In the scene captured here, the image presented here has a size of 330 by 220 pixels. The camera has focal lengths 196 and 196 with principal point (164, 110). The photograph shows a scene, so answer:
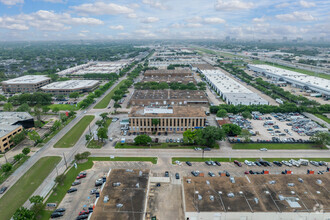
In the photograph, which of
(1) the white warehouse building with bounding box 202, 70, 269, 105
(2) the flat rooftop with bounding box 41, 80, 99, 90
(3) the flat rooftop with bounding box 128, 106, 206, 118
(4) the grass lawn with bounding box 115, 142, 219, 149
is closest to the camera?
(4) the grass lawn with bounding box 115, 142, 219, 149

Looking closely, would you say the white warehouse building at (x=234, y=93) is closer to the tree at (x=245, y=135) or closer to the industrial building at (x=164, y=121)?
the tree at (x=245, y=135)

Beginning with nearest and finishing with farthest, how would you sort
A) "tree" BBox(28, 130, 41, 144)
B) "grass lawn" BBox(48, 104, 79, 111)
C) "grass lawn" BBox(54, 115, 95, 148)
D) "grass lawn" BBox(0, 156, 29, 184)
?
"grass lawn" BBox(0, 156, 29, 184) → "tree" BBox(28, 130, 41, 144) → "grass lawn" BBox(54, 115, 95, 148) → "grass lawn" BBox(48, 104, 79, 111)

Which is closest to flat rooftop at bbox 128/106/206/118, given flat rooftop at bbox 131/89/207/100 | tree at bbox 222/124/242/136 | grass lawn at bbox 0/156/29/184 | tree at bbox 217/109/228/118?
tree at bbox 222/124/242/136

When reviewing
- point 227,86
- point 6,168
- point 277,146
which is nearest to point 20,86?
point 6,168

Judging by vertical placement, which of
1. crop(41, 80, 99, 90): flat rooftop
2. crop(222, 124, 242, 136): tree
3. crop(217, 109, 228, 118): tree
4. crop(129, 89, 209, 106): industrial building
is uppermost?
crop(41, 80, 99, 90): flat rooftop

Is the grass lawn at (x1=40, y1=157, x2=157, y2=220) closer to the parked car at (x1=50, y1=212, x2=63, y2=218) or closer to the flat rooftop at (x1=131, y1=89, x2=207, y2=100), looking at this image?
the parked car at (x1=50, y1=212, x2=63, y2=218)

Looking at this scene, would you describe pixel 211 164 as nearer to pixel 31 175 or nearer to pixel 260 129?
pixel 260 129

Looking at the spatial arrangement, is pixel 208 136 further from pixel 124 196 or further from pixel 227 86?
pixel 227 86

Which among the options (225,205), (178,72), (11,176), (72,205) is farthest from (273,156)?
(178,72)
